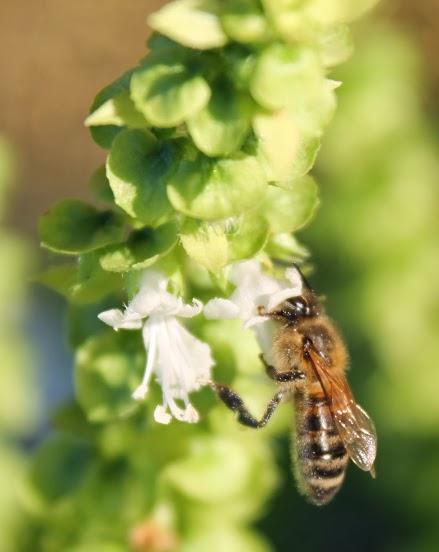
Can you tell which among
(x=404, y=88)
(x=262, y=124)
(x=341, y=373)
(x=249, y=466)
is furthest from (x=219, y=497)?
(x=404, y=88)

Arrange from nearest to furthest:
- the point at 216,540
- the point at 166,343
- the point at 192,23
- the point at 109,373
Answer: the point at 192,23 < the point at 166,343 < the point at 109,373 < the point at 216,540

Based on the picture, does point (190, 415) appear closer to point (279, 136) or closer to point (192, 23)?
point (279, 136)

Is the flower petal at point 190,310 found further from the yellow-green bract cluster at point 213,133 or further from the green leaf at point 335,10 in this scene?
the green leaf at point 335,10

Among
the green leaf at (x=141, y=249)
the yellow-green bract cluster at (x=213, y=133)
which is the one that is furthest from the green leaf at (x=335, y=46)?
the green leaf at (x=141, y=249)

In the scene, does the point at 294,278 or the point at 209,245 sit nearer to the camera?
the point at 209,245

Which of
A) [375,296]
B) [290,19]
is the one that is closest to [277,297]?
[290,19]

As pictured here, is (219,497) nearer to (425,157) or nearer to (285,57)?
(285,57)

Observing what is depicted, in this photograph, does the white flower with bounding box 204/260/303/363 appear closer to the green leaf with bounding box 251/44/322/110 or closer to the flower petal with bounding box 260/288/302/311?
the flower petal with bounding box 260/288/302/311

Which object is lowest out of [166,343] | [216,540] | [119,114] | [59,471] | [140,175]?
[216,540]

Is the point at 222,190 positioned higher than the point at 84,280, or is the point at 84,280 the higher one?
the point at 222,190
